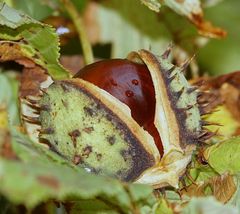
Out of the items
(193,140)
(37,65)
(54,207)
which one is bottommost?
(54,207)

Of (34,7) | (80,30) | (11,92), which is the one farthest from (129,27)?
(11,92)

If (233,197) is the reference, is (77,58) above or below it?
above

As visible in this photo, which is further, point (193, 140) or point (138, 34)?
point (138, 34)

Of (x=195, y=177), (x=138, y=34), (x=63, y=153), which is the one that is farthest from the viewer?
(x=138, y=34)

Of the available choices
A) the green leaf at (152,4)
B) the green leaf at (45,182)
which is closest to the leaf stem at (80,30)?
the green leaf at (152,4)

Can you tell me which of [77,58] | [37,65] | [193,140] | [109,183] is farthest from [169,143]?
[77,58]

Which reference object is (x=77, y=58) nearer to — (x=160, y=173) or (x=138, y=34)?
(x=138, y=34)

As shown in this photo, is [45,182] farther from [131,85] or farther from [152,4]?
[152,4]
